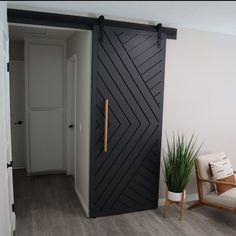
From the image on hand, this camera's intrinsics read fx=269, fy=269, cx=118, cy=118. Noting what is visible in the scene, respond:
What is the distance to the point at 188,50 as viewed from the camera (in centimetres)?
363

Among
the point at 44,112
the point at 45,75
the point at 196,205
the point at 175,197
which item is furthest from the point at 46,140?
the point at 196,205

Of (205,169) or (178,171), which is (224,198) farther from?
(178,171)

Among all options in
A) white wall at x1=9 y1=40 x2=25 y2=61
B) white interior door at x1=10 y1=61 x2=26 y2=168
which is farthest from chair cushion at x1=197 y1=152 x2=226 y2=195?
white wall at x1=9 y1=40 x2=25 y2=61

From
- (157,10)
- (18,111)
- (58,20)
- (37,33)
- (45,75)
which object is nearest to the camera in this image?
(157,10)

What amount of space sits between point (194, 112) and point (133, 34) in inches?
54.8

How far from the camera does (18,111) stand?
5.11 metres

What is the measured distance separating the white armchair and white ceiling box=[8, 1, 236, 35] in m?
1.75

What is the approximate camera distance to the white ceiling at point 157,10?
8.18ft

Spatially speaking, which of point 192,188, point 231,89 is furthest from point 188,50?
point 192,188

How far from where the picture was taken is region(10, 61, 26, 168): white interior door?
4.99 metres

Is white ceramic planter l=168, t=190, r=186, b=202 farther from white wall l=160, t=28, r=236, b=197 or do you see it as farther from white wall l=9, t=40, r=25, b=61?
white wall l=9, t=40, r=25, b=61

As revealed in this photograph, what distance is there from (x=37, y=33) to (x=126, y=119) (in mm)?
2174

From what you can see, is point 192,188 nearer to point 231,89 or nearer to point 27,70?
point 231,89

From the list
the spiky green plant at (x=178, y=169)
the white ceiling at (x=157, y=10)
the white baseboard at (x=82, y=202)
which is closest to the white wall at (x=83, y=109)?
the white baseboard at (x=82, y=202)
